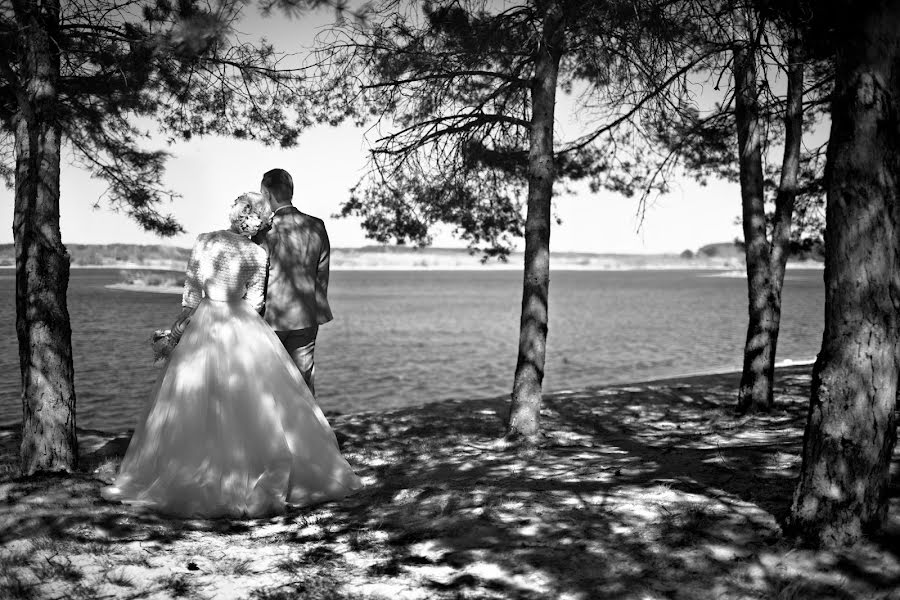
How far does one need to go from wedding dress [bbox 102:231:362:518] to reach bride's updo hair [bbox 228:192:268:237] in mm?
138

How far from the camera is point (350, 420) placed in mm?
8102

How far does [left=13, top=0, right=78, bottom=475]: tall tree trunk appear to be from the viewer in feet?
16.6

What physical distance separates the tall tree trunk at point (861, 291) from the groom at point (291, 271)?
3.54 metres

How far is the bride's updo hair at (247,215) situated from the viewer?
16.2 ft

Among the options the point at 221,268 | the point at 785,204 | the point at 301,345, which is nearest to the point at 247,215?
the point at 221,268

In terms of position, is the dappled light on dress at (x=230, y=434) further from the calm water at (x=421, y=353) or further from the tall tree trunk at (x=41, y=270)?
the calm water at (x=421, y=353)

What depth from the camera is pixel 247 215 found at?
4.95 meters

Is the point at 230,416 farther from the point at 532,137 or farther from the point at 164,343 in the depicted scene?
the point at 532,137

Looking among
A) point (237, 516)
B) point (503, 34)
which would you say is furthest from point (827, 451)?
point (503, 34)

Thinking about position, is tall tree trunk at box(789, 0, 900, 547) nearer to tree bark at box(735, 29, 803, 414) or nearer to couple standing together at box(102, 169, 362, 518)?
couple standing together at box(102, 169, 362, 518)

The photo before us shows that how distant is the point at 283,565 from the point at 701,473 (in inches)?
108

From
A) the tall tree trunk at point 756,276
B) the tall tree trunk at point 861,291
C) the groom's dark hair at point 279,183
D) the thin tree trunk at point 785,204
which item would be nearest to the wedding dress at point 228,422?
the groom's dark hair at point 279,183

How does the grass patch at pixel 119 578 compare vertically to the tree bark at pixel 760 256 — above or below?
below

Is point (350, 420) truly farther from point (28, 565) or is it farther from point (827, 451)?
point (827, 451)
